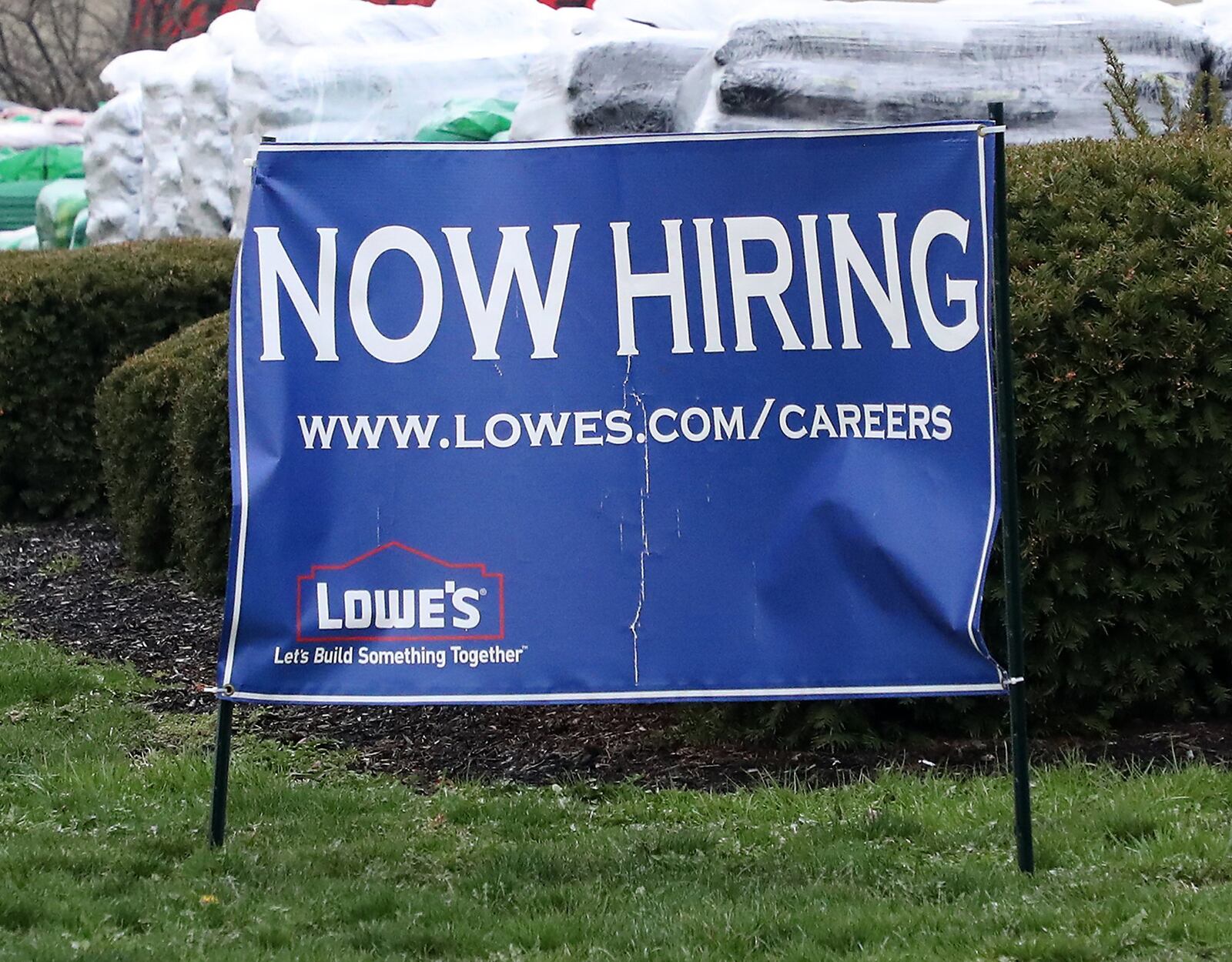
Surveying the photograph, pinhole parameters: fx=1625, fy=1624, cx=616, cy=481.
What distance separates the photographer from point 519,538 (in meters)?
4.29

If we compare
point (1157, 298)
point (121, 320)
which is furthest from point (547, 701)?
point (121, 320)

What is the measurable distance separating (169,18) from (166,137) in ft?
65.8

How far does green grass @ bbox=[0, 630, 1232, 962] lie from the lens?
3844 millimetres

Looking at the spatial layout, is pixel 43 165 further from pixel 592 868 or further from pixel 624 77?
pixel 592 868

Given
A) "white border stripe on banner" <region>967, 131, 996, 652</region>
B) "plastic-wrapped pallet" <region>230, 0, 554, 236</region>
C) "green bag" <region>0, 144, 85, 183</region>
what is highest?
"green bag" <region>0, 144, 85, 183</region>

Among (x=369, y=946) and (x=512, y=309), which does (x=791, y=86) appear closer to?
(x=512, y=309)

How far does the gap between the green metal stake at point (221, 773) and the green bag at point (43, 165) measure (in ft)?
87.6

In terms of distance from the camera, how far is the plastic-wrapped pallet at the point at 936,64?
946 cm

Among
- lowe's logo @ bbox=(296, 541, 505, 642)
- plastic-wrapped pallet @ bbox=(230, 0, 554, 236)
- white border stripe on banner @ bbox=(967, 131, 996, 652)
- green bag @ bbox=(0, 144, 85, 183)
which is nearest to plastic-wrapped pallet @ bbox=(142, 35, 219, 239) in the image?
plastic-wrapped pallet @ bbox=(230, 0, 554, 236)

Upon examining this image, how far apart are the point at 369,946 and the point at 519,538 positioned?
1094 millimetres

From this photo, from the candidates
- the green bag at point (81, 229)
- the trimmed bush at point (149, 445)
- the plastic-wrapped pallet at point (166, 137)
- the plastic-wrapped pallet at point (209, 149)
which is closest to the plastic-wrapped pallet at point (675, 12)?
the trimmed bush at point (149, 445)

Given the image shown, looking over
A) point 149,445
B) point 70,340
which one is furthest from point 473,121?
point 149,445

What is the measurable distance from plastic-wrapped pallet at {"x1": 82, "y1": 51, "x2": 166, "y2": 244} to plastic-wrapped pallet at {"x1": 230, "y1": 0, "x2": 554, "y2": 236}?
4078mm

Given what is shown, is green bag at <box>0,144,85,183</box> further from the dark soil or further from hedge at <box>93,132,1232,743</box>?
hedge at <box>93,132,1232,743</box>
